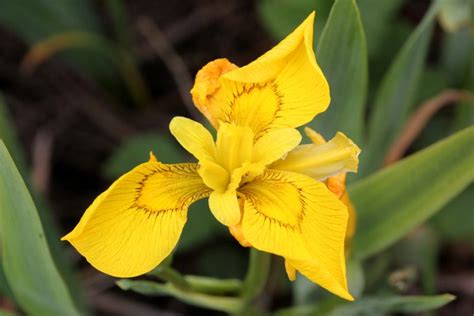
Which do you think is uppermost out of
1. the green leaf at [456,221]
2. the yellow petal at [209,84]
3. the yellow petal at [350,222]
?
the yellow petal at [209,84]

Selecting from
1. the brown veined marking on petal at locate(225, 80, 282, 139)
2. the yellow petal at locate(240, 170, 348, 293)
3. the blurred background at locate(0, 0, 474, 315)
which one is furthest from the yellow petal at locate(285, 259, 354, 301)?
the blurred background at locate(0, 0, 474, 315)

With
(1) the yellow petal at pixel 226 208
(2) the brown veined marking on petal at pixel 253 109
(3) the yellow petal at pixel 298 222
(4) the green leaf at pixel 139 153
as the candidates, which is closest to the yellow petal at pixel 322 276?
(3) the yellow petal at pixel 298 222

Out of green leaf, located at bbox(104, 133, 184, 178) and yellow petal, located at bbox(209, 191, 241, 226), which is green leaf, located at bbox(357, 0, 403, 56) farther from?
yellow petal, located at bbox(209, 191, 241, 226)

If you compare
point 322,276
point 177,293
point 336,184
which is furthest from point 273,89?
point 177,293

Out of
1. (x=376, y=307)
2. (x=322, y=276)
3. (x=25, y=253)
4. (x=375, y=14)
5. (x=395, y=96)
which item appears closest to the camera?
(x=322, y=276)

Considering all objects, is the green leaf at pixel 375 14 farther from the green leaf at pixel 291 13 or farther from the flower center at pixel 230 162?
the flower center at pixel 230 162

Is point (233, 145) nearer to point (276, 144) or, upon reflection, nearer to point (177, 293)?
point (276, 144)
